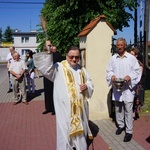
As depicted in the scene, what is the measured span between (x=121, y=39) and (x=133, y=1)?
28.7ft

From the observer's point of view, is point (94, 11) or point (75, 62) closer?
A: point (75, 62)

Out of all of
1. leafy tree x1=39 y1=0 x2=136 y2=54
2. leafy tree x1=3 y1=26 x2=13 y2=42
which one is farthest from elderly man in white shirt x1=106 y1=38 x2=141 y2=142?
leafy tree x1=3 y1=26 x2=13 y2=42

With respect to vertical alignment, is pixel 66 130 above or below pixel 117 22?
below

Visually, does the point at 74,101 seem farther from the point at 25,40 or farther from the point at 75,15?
the point at 25,40

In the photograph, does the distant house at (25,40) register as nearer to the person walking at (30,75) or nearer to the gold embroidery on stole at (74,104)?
the person walking at (30,75)

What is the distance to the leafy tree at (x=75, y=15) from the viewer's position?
11.4 metres

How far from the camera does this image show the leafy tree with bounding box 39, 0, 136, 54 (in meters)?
11.4

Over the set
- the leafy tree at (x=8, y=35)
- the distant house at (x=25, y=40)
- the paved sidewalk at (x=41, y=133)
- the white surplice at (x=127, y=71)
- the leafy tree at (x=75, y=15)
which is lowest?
the paved sidewalk at (x=41, y=133)

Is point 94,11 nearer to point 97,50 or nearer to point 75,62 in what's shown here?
point 97,50

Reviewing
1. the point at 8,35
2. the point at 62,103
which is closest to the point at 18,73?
the point at 62,103

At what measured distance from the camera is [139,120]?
21.0ft

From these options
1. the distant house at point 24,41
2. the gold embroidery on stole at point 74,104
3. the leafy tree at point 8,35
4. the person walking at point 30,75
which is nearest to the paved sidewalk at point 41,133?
the gold embroidery on stole at point 74,104

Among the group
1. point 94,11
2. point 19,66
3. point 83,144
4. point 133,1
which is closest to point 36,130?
point 83,144

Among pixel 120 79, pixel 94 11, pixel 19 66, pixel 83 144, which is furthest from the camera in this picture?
pixel 94 11
